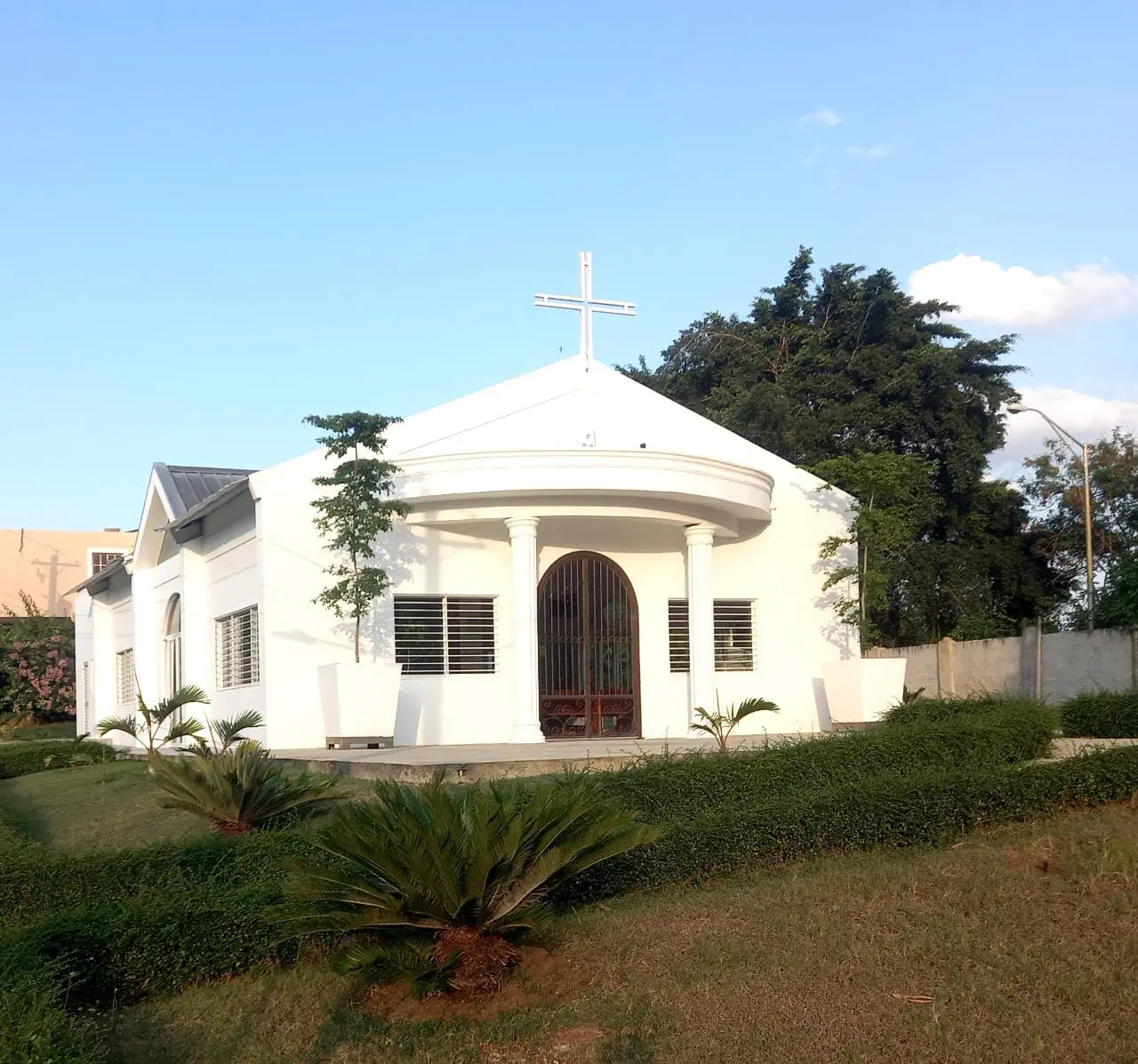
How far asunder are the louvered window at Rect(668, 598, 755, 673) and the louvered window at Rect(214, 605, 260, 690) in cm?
629

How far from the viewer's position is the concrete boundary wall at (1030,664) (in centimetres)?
1955

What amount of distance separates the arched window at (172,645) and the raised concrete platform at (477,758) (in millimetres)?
6992

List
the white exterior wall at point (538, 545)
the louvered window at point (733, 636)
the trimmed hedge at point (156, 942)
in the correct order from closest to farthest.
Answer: the trimmed hedge at point (156, 942), the white exterior wall at point (538, 545), the louvered window at point (733, 636)

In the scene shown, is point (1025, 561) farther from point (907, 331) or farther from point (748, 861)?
point (748, 861)

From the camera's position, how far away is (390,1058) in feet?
19.8

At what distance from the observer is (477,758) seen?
13.2 metres

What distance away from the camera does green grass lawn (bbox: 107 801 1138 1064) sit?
232 inches

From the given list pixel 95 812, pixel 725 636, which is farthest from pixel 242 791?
pixel 725 636

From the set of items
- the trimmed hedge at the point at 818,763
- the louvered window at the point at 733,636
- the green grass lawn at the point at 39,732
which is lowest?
the green grass lawn at the point at 39,732

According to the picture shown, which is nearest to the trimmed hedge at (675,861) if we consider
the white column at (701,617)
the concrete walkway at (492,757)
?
the concrete walkway at (492,757)

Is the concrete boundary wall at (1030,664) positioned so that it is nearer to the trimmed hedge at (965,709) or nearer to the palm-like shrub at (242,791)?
the trimmed hedge at (965,709)

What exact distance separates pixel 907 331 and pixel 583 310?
11.9 m

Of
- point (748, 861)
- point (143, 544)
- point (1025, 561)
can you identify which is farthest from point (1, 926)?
point (1025, 561)

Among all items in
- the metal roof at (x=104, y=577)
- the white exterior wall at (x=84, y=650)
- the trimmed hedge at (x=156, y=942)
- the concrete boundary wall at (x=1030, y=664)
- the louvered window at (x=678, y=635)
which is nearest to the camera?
the trimmed hedge at (x=156, y=942)
